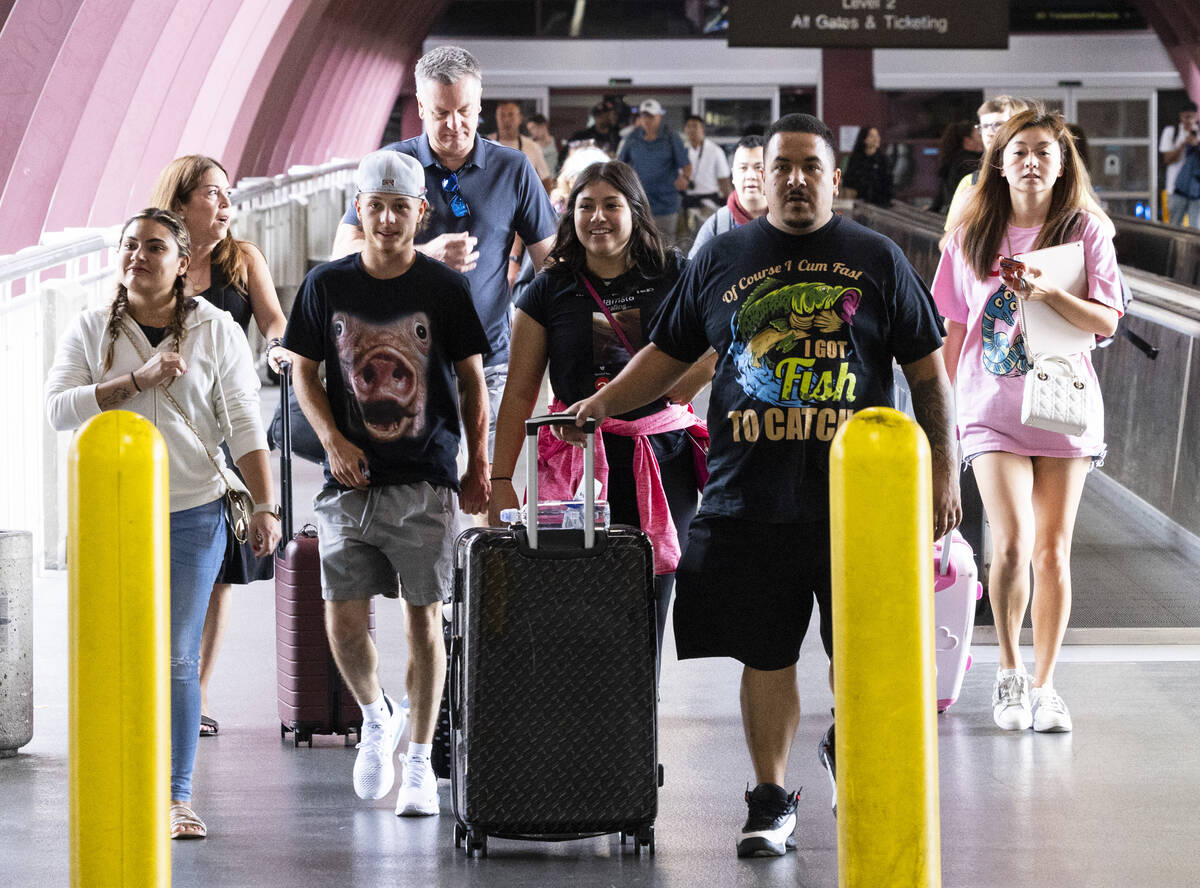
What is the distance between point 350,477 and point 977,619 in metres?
3.03

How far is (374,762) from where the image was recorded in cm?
464

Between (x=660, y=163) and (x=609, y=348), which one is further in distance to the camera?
(x=660, y=163)

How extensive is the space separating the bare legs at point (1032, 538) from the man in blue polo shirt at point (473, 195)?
1507 mm

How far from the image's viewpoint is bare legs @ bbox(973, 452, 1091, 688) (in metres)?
Result: 5.29

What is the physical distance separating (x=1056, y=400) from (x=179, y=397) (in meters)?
2.45

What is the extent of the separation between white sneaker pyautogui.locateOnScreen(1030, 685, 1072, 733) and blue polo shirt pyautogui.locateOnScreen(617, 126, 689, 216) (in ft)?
34.1

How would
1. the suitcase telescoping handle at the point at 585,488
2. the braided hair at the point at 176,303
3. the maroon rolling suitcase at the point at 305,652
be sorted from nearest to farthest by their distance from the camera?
1. the suitcase telescoping handle at the point at 585,488
2. the braided hair at the point at 176,303
3. the maroon rolling suitcase at the point at 305,652

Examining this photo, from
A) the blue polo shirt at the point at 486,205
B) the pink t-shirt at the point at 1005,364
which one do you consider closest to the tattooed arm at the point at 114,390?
the blue polo shirt at the point at 486,205

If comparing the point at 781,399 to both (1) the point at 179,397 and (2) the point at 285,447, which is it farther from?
(2) the point at 285,447

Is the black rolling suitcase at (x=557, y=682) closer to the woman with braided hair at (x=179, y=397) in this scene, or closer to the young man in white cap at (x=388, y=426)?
the young man in white cap at (x=388, y=426)

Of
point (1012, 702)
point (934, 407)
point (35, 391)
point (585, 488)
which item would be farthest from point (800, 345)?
point (35, 391)

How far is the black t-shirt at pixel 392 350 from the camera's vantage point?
4.51 metres

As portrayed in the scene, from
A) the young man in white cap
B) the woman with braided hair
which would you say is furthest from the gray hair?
the woman with braided hair

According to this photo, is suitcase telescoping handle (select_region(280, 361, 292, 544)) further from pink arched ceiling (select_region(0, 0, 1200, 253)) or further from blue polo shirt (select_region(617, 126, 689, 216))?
blue polo shirt (select_region(617, 126, 689, 216))
